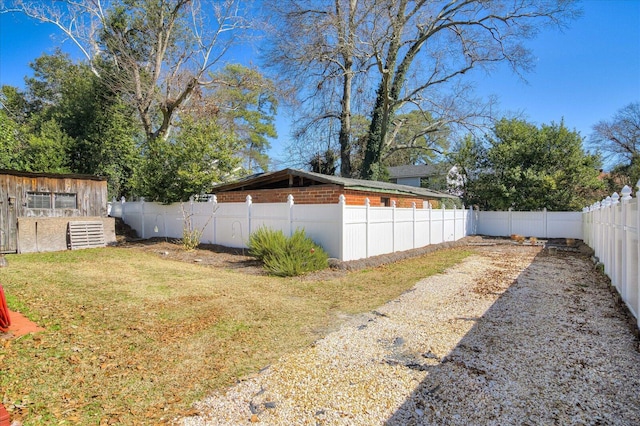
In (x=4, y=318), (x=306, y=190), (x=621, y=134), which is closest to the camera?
(x=4, y=318)

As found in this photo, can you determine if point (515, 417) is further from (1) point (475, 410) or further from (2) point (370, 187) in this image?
(2) point (370, 187)

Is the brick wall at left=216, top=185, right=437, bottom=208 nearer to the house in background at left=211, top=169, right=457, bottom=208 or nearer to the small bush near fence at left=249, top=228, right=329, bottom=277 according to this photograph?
the house in background at left=211, top=169, right=457, bottom=208

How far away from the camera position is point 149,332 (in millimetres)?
4297

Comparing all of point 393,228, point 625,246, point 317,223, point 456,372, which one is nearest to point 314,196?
point 317,223

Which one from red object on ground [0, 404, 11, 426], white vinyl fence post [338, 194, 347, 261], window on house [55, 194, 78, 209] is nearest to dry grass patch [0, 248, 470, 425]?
red object on ground [0, 404, 11, 426]

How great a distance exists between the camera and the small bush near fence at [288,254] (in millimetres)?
8219

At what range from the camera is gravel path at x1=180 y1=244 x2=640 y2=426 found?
8.79 ft

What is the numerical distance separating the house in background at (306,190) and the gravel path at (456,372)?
18.2 ft

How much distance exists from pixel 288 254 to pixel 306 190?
324 cm

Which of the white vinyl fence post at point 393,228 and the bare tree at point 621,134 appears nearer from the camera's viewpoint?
the white vinyl fence post at point 393,228

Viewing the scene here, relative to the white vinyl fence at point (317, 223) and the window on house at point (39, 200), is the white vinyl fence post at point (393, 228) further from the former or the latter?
the window on house at point (39, 200)

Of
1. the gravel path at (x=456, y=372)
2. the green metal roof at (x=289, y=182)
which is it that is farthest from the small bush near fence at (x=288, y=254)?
the gravel path at (x=456, y=372)

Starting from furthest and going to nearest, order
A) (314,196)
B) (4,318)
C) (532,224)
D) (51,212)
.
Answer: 1. (532,224)
2. (51,212)
3. (314,196)
4. (4,318)

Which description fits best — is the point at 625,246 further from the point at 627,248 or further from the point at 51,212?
the point at 51,212
